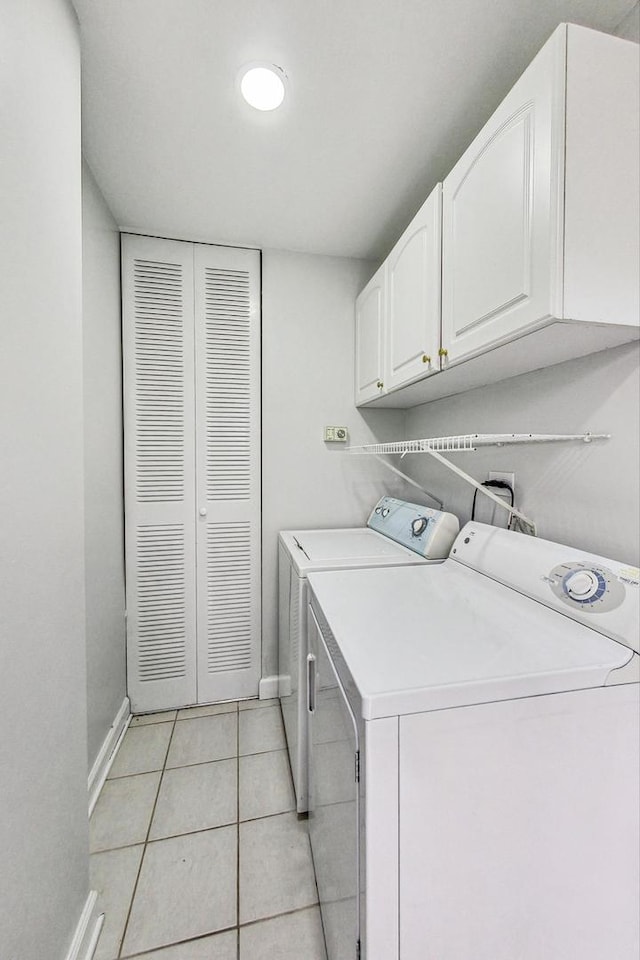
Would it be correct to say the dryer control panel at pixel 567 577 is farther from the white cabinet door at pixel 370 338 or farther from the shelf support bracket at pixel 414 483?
the white cabinet door at pixel 370 338

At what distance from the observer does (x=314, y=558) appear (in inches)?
63.1

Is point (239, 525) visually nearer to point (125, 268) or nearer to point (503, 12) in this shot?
point (125, 268)

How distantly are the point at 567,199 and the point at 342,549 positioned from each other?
1.41m

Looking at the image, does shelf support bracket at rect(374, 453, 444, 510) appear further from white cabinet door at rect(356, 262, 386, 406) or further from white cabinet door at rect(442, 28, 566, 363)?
white cabinet door at rect(442, 28, 566, 363)

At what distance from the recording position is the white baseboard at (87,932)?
3.29ft

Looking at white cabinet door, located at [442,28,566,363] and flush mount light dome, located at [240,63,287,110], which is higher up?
flush mount light dome, located at [240,63,287,110]

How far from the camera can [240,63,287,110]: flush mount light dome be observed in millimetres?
1193

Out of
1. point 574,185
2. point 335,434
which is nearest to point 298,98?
point 574,185

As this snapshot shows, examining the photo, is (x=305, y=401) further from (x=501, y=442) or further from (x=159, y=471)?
(x=501, y=442)

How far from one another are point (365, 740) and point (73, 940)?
42.5 inches

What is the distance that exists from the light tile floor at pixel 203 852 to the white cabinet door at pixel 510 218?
1.83m

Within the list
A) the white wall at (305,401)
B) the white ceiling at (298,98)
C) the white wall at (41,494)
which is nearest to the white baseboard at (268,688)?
the white wall at (305,401)

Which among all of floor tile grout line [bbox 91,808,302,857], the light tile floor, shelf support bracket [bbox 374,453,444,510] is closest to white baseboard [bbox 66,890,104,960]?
the light tile floor

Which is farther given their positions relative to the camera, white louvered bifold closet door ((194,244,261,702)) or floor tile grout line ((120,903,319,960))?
white louvered bifold closet door ((194,244,261,702))
